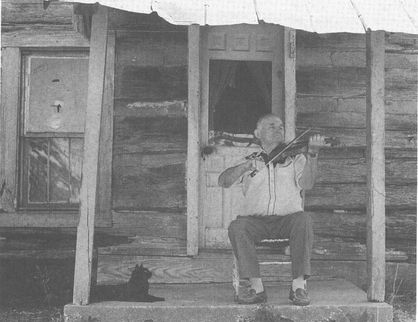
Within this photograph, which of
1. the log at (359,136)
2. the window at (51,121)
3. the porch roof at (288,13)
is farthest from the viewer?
the window at (51,121)

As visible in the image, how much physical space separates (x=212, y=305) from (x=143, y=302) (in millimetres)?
530

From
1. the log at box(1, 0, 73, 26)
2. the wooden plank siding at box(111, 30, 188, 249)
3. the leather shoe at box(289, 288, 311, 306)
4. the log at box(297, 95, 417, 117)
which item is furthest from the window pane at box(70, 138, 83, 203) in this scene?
the leather shoe at box(289, 288, 311, 306)

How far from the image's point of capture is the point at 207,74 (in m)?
6.15

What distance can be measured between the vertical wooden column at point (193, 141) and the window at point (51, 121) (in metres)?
1.21

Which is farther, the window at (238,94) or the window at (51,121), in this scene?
the window at (51,121)

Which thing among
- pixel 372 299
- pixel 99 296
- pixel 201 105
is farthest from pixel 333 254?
pixel 99 296

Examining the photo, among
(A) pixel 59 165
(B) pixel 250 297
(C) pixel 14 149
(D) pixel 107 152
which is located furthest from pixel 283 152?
(C) pixel 14 149

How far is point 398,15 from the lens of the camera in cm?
444

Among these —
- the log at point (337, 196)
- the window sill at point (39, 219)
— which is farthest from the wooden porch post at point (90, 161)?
the log at point (337, 196)

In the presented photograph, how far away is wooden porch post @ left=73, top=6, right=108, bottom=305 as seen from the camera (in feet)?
14.9

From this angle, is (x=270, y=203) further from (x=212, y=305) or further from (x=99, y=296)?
(x=99, y=296)

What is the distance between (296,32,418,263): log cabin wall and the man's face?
110 centimetres

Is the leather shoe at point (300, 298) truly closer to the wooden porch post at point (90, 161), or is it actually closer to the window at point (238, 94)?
the wooden porch post at point (90, 161)

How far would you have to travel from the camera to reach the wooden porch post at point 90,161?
4551mm
